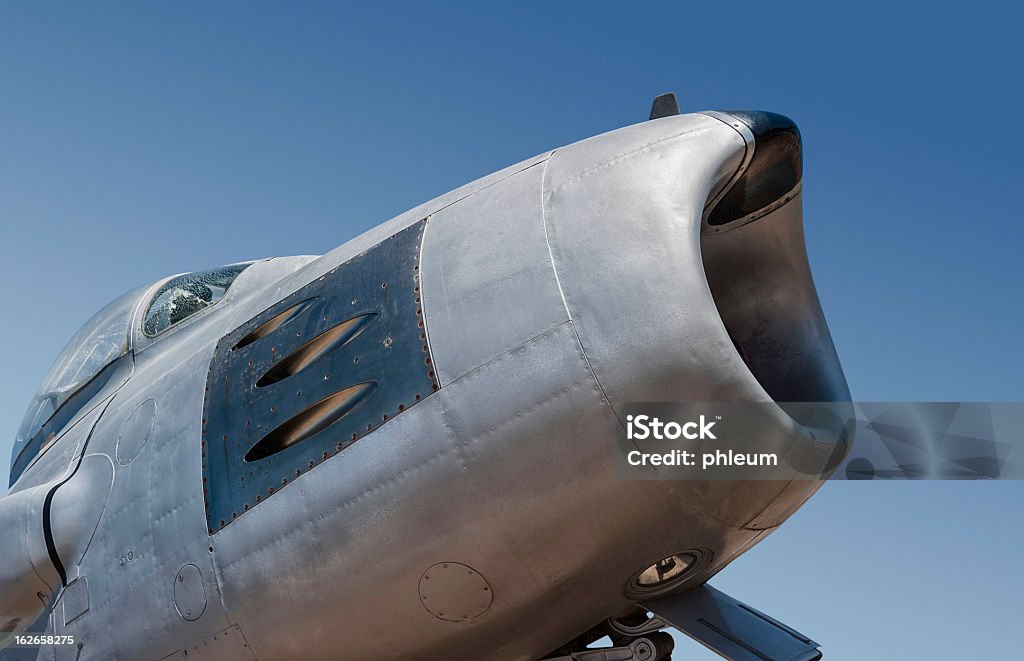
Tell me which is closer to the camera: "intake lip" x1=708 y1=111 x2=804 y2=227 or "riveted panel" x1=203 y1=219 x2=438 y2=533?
"riveted panel" x1=203 y1=219 x2=438 y2=533

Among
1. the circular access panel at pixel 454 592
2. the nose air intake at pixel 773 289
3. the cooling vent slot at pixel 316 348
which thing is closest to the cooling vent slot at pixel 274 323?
the cooling vent slot at pixel 316 348

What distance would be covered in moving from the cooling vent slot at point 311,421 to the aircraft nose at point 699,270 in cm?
140

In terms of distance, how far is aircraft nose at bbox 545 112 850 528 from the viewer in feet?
18.1

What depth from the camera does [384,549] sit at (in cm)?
596

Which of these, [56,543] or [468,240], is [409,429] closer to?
[468,240]

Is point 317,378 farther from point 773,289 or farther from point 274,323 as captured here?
point 773,289

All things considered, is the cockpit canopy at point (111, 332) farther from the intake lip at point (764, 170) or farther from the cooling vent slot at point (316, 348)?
the intake lip at point (764, 170)

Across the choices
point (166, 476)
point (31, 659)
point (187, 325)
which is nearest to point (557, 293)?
point (166, 476)

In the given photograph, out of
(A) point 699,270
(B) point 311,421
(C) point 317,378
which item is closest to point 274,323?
(C) point 317,378

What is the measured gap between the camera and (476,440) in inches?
226

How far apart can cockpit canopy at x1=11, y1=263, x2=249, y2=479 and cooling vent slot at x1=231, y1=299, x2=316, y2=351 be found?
58.7 inches

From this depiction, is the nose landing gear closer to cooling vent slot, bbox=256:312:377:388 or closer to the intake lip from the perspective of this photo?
cooling vent slot, bbox=256:312:377:388

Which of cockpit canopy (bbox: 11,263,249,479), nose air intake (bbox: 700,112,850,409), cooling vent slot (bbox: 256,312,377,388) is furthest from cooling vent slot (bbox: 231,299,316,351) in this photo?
nose air intake (bbox: 700,112,850,409)

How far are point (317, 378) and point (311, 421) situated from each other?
26 centimetres
